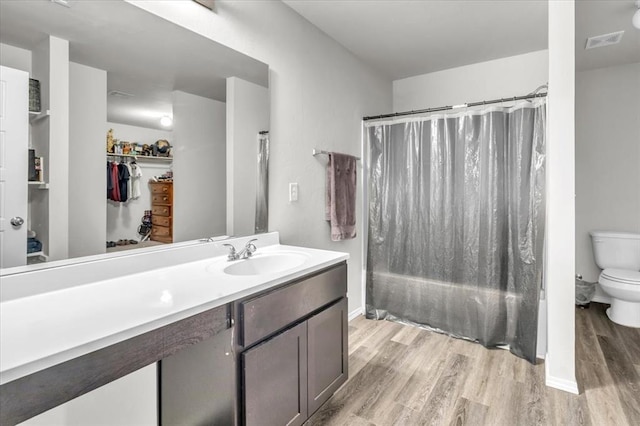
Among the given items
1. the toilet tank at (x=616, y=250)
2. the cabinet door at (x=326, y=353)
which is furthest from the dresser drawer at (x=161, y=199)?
the toilet tank at (x=616, y=250)

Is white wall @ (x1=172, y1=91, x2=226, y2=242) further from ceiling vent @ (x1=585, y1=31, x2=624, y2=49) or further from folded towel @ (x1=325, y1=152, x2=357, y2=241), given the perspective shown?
ceiling vent @ (x1=585, y1=31, x2=624, y2=49)

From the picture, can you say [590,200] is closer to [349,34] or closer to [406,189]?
[406,189]

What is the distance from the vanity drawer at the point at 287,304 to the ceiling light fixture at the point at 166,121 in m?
0.89

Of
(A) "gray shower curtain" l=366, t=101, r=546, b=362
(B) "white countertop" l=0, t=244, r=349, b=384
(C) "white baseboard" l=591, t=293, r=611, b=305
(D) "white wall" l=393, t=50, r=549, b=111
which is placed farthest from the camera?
(C) "white baseboard" l=591, t=293, r=611, b=305

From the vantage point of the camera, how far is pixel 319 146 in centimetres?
249

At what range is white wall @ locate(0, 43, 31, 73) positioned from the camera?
1.04m

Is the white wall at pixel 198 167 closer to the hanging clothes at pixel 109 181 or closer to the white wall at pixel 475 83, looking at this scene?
the hanging clothes at pixel 109 181

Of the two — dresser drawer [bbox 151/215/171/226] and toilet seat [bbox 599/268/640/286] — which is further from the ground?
dresser drawer [bbox 151/215/171/226]

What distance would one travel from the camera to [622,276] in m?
2.63

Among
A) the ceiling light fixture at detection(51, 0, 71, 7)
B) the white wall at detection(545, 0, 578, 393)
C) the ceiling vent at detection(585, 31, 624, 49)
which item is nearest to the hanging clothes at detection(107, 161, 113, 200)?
the ceiling light fixture at detection(51, 0, 71, 7)

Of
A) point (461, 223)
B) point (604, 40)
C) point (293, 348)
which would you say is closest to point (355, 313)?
point (461, 223)

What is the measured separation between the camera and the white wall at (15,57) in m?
1.04

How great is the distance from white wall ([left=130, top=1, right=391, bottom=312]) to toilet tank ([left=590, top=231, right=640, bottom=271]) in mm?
2259

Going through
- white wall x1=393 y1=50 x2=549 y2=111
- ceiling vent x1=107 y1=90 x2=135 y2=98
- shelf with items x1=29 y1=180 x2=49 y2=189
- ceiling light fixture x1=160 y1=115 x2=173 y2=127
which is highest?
white wall x1=393 y1=50 x2=549 y2=111
